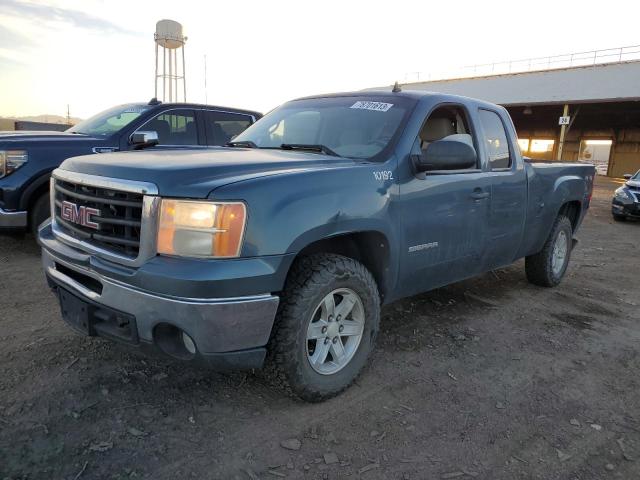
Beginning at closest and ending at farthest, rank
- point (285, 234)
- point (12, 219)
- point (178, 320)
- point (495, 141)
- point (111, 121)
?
point (178, 320), point (285, 234), point (495, 141), point (12, 219), point (111, 121)

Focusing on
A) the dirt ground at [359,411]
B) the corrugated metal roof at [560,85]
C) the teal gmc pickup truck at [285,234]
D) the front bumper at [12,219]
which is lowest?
the dirt ground at [359,411]

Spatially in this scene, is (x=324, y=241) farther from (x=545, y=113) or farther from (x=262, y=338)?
(x=545, y=113)

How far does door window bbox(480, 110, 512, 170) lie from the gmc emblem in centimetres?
306

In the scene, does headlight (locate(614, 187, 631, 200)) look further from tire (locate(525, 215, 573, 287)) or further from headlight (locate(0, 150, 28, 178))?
headlight (locate(0, 150, 28, 178))

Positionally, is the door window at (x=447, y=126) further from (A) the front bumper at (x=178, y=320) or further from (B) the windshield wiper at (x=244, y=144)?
(A) the front bumper at (x=178, y=320)

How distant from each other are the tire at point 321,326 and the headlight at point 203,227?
47cm

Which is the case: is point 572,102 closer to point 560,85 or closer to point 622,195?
point 560,85

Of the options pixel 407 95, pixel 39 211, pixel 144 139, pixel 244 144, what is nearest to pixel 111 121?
pixel 39 211

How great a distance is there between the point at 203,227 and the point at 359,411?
1.38 metres

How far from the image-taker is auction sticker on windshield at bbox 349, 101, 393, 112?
3551 millimetres

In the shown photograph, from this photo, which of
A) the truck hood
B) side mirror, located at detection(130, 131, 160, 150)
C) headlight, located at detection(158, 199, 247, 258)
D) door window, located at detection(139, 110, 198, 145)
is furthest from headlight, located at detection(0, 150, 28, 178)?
headlight, located at detection(158, 199, 247, 258)

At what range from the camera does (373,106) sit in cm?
361

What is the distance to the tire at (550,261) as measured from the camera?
523cm

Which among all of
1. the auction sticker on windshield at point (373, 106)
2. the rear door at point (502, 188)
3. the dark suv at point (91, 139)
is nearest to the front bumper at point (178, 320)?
the auction sticker on windshield at point (373, 106)
